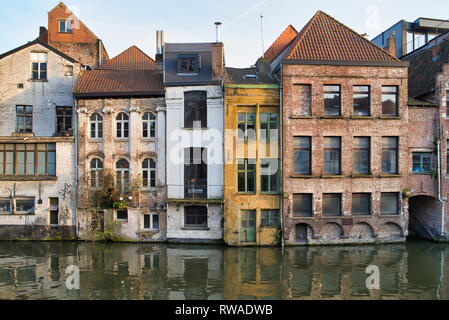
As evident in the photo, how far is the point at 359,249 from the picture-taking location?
18.2 metres

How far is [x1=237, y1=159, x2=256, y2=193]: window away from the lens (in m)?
19.2

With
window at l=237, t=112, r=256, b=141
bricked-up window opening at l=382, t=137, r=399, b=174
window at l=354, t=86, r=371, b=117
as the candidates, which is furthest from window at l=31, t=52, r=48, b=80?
bricked-up window opening at l=382, t=137, r=399, b=174

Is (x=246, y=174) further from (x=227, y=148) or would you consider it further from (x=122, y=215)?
(x=122, y=215)

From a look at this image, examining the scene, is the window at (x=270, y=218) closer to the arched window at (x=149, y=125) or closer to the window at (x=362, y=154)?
the window at (x=362, y=154)

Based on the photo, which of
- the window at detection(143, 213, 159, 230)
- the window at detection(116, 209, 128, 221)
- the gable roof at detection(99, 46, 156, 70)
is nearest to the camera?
the window at detection(143, 213, 159, 230)

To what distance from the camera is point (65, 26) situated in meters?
28.6

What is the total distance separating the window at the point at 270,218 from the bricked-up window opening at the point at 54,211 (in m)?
12.4

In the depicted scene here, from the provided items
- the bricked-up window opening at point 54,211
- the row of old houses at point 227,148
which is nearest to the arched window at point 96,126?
the row of old houses at point 227,148

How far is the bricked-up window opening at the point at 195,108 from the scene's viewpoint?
19.6 m

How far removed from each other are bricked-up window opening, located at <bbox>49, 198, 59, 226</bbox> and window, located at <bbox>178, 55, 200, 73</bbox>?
11.0m

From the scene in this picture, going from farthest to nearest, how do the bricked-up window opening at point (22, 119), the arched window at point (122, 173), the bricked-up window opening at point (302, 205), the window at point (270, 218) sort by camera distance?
the bricked-up window opening at point (22, 119)
the arched window at point (122, 173)
the bricked-up window opening at point (302, 205)
the window at point (270, 218)

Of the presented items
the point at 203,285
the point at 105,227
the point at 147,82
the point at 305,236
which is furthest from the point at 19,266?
the point at 305,236

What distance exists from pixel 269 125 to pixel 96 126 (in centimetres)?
1040

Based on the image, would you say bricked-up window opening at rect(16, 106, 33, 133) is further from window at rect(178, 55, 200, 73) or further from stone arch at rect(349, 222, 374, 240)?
stone arch at rect(349, 222, 374, 240)
